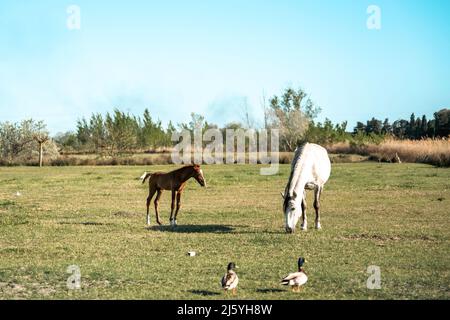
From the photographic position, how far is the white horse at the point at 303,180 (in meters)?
14.3

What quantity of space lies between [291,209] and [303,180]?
100 cm

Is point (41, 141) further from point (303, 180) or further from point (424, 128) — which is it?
point (424, 128)

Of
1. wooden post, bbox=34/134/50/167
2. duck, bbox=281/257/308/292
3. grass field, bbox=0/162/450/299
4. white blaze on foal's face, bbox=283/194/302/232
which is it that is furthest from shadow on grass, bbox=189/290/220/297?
wooden post, bbox=34/134/50/167

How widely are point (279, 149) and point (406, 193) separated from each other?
4630 centimetres

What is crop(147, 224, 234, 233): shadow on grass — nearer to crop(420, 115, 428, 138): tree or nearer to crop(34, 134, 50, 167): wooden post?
crop(34, 134, 50, 167): wooden post

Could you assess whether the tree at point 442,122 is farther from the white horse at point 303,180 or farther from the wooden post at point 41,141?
the white horse at point 303,180

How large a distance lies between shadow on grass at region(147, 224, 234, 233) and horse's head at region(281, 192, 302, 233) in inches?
68.5

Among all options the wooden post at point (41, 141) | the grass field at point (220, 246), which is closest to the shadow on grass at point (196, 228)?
the grass field at point (220, 246)

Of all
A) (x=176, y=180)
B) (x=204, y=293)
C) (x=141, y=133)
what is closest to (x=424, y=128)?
(x=141, y=133)

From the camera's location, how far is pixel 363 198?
23.0 m

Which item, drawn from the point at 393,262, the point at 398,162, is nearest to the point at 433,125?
the point at 398,162

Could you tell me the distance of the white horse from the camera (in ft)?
46.9

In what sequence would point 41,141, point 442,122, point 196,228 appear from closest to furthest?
point 196,228, point 41,141, point 442,122

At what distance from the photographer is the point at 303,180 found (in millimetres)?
14859
